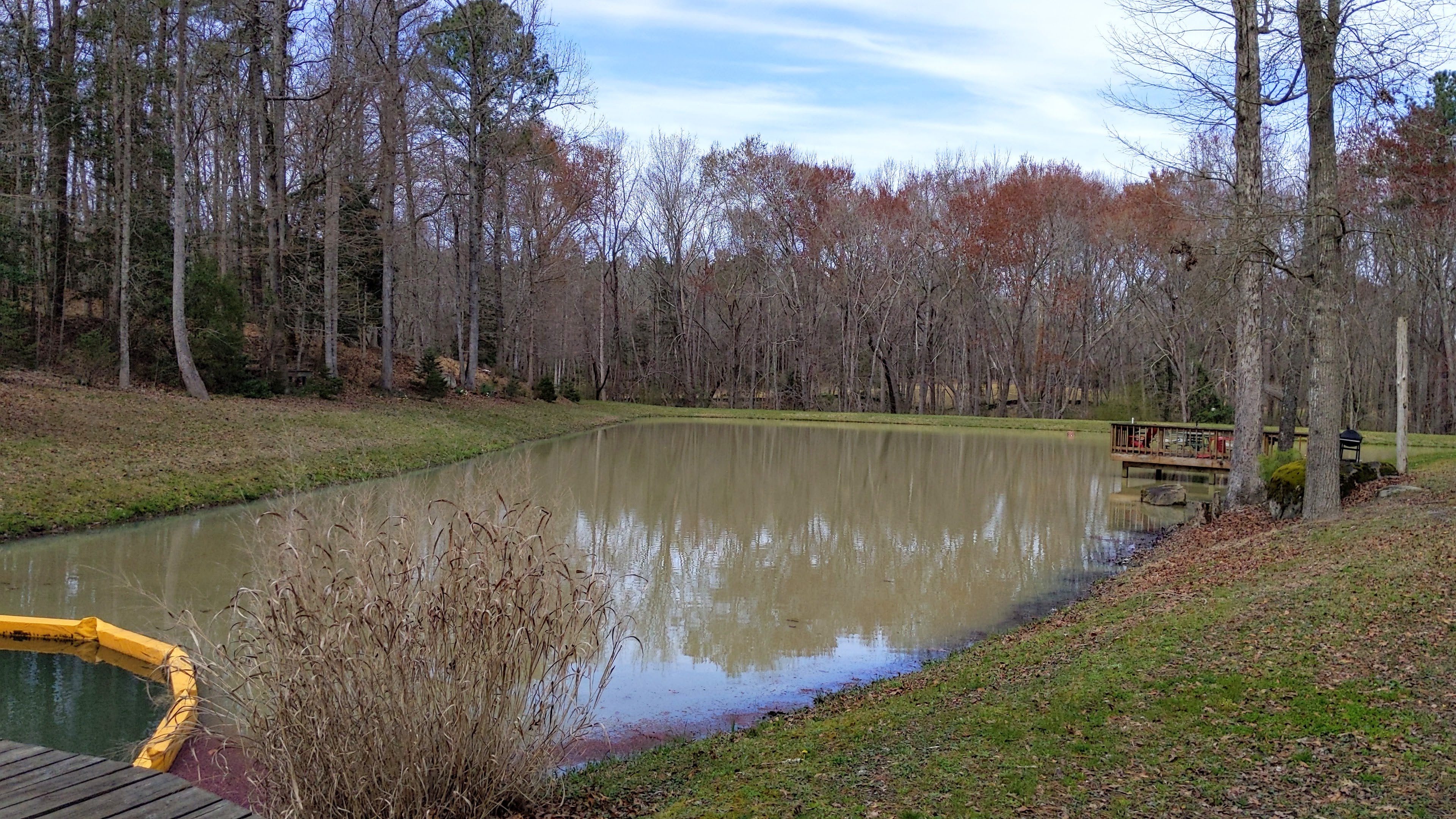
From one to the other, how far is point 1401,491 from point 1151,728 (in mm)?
9794

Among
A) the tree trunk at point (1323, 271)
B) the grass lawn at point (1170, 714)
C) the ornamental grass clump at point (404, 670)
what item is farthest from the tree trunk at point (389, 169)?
the ornamental grass clump at point (404, 670)

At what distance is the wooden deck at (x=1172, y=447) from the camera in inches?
816

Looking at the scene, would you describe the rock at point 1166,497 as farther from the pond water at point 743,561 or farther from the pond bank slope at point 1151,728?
the pond bank slope at point 1151,728

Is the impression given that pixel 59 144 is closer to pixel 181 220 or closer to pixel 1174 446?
A: pixel 181 220

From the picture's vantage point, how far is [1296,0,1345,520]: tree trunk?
10.6 m

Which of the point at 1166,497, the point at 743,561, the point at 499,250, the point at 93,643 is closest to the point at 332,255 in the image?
the point at 499,250

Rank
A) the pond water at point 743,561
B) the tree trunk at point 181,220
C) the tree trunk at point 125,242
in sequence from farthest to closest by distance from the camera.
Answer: the tree trunk at point 125,242
the tree trunk at point 181,220
the pond water at point 743,561

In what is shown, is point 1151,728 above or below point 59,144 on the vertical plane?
below

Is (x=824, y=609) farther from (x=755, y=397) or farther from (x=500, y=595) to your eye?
(x=755, y=397)

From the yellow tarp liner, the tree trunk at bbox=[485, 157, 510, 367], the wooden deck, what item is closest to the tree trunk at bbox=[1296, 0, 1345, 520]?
the wooden deck

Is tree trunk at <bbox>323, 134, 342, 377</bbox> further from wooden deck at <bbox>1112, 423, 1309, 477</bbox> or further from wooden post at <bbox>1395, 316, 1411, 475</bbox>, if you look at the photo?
wooden post at <bbox>1395, 316, 1411, 475</bbox>

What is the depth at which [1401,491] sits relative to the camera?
39.3 feet

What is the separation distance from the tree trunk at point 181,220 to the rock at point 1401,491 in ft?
69.9

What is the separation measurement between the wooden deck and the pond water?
0.64 m
